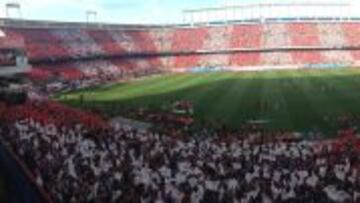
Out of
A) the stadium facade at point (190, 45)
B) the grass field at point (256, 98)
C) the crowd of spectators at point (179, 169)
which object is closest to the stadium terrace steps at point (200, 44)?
the stadium facade at point (190, 45)

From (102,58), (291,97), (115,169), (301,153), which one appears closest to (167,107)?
(291,97)

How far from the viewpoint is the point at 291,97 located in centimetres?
5678

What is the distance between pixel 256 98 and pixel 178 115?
31.8ft

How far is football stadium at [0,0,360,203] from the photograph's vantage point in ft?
62.5

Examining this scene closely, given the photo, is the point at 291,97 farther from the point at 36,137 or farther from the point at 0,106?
the point at 36,137

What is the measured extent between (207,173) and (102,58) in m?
91.6

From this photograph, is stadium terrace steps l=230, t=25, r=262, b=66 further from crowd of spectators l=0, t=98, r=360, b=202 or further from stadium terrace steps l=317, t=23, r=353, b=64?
crowd of spectators l=0, t=98, r=360, b=202

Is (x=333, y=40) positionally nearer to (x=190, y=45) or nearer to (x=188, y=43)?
(x=190, y=45)

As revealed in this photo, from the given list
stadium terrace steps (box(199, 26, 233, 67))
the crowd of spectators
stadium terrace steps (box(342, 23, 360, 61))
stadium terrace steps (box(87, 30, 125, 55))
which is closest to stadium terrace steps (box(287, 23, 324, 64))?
stadium terrace steps (box(342, 23, 360, 61))

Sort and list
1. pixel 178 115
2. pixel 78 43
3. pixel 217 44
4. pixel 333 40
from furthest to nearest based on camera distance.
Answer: pixel 217 44
pixel 333 40
pixel 78 43
pixel 178 115

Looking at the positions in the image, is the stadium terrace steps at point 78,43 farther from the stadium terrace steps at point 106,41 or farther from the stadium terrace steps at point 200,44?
the stadium terrace steps at point 106,41

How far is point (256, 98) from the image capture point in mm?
56406

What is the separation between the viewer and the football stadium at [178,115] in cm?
1906

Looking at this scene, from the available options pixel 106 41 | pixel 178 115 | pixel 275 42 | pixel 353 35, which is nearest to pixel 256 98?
pixel 178 115
